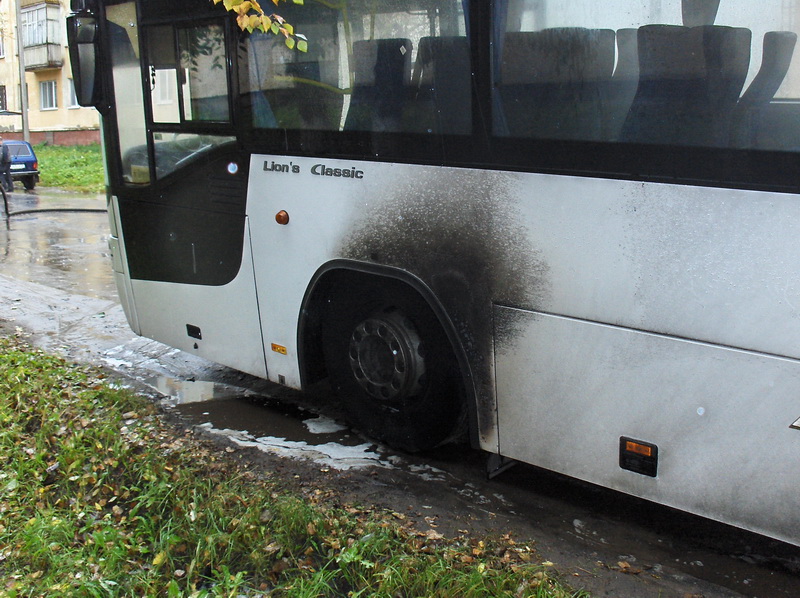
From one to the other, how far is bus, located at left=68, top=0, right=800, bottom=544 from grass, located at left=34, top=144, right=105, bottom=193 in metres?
15.1

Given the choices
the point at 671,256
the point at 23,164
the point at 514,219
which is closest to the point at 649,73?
the point at 671,256

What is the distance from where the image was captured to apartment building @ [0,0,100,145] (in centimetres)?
4022

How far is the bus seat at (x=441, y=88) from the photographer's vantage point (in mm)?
4066

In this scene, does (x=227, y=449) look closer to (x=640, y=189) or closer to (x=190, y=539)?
(x=190, y=539)

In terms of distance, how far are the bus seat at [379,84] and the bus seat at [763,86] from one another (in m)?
1.71

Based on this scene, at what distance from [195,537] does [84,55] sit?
12.3 ft

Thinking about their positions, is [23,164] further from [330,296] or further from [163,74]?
[330,296]

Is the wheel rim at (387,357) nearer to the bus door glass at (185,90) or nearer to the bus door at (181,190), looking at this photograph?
the bus door at (181,190)

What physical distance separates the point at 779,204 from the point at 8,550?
3.62 meters

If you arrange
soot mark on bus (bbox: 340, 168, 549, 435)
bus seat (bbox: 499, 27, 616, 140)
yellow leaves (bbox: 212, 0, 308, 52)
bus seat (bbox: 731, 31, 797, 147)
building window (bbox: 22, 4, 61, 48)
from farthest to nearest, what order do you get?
1. building window (bbox: 22, 4, 61, 48)
2. yellow leaves (bbox: 212, 0, 308, 52)
3. soot mark on bus (bbox: 340, 168, 549, 435)
4. bus seat (bbox: 499, 27, 616, 140)
5. bus seat (bbox: 731, 31, 797, 147)

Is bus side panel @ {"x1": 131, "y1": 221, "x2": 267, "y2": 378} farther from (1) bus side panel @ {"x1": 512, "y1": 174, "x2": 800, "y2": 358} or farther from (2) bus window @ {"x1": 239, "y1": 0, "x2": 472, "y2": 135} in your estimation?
(1) bus side panel @ {"x1": 512, "y1": 174, "x2": 800, "y2": 358}

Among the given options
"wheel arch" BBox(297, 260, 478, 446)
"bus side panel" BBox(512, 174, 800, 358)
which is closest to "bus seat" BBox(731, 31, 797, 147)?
"bus side panel" BBox(512, 174, 800, 358)

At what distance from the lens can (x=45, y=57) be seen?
137ft

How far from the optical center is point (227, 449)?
525cm
